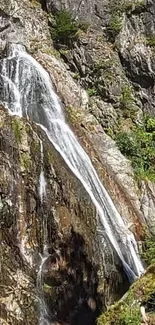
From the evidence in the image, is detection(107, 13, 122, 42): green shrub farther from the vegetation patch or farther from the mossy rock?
the mossy rock

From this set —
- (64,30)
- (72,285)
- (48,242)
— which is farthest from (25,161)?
(64,30)

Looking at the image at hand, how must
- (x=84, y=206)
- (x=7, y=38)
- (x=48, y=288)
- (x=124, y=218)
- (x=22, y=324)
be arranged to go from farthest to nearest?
(x=7, y=38) → (x=124, y=218) → (x=84, y=206) → (x=48, y=288) → (x=22, y=324)

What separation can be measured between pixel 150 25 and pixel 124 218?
36.0ft

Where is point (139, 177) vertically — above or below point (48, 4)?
below

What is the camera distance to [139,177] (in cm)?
1709

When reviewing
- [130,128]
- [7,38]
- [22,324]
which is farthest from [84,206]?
[7,38]

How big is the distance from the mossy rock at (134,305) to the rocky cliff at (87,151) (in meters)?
4.16

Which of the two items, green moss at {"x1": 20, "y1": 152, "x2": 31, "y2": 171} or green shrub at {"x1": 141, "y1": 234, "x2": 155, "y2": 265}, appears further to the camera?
green shrub at {"x1": 141, "y1": 234, "x2": 155, "y2": 265}

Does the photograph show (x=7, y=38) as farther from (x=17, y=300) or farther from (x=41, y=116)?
(x=17, y=300)

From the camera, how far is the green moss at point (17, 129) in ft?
39.7

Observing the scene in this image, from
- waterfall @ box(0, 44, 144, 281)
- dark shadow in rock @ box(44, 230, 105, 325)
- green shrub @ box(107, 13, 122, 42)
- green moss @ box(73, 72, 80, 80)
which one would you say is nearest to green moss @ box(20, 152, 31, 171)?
waterfall @ box(0, 44, 144, 281)

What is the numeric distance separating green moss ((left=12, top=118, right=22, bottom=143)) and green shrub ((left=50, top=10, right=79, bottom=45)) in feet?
30.4

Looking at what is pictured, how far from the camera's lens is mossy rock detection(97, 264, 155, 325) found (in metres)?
5.88

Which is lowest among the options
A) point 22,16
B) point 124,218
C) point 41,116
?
point 124,218
